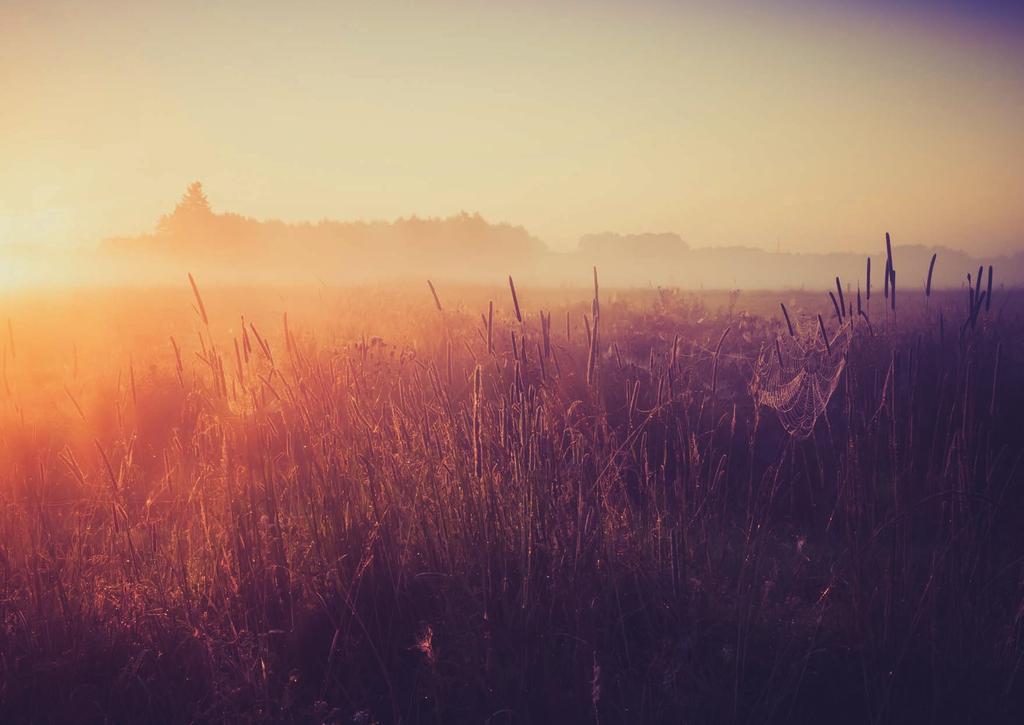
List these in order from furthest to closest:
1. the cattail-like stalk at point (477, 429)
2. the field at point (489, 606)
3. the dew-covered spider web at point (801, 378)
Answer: the dew-covered spider web at point (801, 378) < the cattail-like stalk at point (477, 429) < the field at point (489, 606)

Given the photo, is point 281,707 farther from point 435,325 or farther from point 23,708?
point 435,325

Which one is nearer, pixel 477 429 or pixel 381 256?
pixel 477 429

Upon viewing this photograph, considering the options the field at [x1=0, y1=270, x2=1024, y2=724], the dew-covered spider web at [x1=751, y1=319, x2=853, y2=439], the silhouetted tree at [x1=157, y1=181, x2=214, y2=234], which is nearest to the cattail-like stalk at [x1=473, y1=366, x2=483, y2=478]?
the field at [x1=0, y1=270, x2=1024, y2=724]

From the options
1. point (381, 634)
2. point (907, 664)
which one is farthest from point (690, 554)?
point (381, 634)

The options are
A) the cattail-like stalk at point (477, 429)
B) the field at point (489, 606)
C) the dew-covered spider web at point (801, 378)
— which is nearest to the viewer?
the field at point (489, 606)

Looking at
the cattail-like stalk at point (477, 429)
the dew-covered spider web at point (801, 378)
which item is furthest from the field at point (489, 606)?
the dew-covered spider web at point (801, 378)

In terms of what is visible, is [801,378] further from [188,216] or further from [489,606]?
[188,216]

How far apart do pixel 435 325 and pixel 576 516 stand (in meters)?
9.44

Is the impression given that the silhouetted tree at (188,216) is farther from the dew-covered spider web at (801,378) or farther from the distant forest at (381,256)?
the dew-covered spider web at (801,378)

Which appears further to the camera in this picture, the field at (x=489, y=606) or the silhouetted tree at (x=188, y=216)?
the silhouetted tree at (x=188, y=216)

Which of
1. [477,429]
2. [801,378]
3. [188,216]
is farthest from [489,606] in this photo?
[188,216]

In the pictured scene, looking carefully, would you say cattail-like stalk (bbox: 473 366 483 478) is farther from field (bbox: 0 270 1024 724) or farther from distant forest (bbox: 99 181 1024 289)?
distant forest (bbox: 99 181 1024 289)

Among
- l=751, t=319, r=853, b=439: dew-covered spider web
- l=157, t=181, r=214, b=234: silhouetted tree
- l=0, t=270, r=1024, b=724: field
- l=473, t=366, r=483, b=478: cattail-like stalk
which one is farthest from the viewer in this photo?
l=157, t=181, r=214, b=234: silhouetted tree

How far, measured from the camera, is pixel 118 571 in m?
2.91
